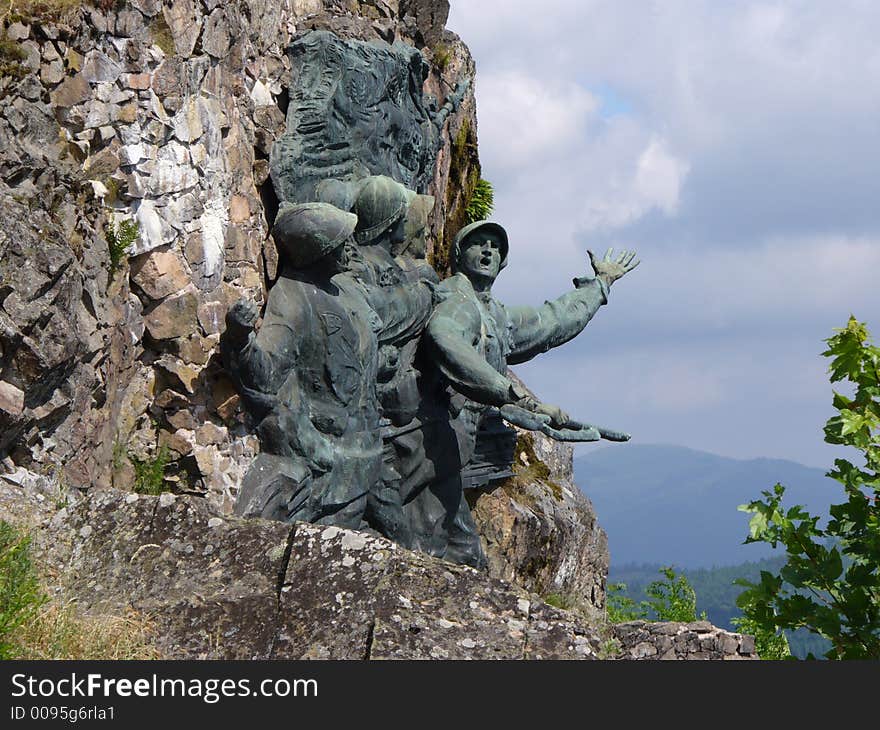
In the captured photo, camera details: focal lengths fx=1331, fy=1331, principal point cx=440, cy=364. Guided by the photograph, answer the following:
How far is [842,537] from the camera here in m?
6.21

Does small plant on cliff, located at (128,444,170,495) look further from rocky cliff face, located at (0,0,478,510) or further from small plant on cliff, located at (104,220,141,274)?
small plant on cliff, located at (104,220,141,274)

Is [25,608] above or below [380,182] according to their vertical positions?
below

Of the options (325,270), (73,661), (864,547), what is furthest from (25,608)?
(864,547)

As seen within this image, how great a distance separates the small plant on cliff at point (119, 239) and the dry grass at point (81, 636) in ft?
6.84

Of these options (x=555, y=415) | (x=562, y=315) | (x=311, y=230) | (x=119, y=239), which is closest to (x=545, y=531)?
(x=562, y=315)

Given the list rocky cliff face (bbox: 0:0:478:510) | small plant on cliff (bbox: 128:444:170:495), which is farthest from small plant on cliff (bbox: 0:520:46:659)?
small plant on cliff (bbox: 128:444:170:495)

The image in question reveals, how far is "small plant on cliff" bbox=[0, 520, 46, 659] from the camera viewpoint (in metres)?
5.32

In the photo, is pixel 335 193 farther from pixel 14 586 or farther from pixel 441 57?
pixel 14 586

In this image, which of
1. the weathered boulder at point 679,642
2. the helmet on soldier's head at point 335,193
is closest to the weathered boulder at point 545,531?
the helmet on soldier's head at point 335,193

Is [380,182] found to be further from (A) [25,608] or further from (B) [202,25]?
(A) [25,608]

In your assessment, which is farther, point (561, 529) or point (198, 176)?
point (561, 529)

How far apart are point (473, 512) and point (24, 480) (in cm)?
500

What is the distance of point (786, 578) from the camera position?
6109 millimetres

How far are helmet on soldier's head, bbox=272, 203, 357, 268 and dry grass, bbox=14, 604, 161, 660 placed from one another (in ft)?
9.41
